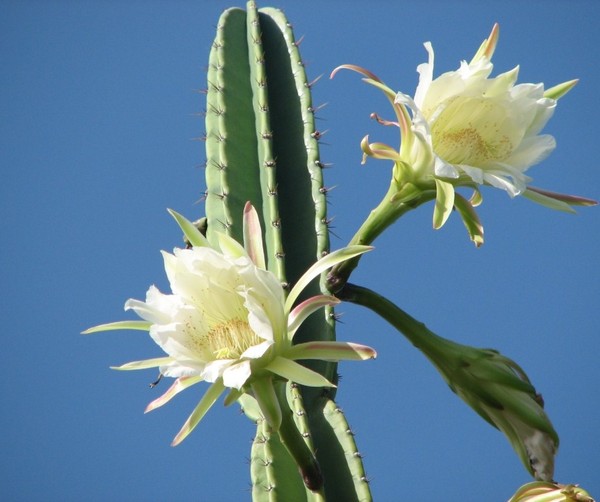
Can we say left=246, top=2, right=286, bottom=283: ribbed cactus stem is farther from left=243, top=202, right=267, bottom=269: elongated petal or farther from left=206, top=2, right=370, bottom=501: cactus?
left=243, top=202, right=267, bottom=269: elongated petal

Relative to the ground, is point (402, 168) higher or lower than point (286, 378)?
higher

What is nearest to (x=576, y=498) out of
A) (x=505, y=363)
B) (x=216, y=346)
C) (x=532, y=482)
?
(x=532, y=482)

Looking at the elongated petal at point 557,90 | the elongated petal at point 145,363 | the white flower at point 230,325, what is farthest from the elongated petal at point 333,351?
the elongated petal at point 557,90

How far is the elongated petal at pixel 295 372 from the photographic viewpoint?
856 millimetres

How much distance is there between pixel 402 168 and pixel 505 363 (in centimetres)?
23

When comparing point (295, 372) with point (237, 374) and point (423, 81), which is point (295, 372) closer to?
point (237, 374)

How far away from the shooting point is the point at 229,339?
0.91 m

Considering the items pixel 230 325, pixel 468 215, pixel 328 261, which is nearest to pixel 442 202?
pixel 468 215

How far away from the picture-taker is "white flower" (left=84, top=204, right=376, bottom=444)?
0.86m

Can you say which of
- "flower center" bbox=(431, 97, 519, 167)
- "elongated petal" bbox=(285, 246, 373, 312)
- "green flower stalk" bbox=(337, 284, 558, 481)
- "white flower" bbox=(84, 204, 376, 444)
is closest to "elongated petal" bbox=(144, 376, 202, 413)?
"white flower" bbox=(84, 204, 376, 444)

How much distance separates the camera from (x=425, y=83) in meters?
1.02

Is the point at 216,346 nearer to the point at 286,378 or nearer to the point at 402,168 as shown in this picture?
the point at 286,378

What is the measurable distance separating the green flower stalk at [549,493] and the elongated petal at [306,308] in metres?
0.27

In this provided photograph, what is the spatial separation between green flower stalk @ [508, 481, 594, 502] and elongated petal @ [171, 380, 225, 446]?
0.32 meters
